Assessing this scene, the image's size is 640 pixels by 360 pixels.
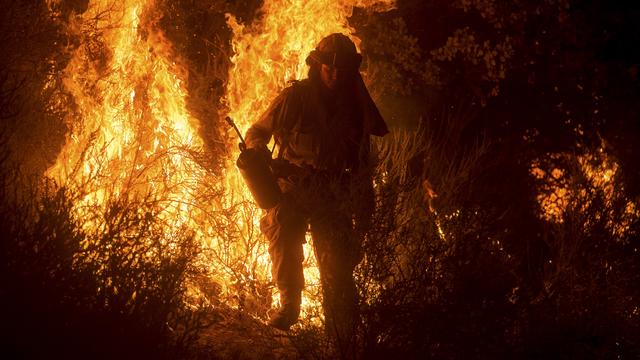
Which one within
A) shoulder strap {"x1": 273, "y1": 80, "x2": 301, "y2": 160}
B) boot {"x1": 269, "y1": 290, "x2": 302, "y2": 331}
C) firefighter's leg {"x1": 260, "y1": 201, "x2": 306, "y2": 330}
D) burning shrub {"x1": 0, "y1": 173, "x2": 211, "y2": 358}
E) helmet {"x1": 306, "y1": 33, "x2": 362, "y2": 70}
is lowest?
burning shrub {"x1": 0, "y1": 173, "x2": 211, "y2": 358}

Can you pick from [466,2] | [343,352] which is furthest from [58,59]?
[466,2]

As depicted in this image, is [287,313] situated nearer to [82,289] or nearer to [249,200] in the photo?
[249,200]

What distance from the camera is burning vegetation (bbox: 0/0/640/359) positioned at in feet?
13.3

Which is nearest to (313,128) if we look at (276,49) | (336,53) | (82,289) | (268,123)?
(268,123)

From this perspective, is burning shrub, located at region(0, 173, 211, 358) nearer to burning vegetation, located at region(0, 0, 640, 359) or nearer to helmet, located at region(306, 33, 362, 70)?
burning vegetation, located at region(0, 0, 640, 359)

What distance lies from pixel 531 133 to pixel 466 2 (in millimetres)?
2244

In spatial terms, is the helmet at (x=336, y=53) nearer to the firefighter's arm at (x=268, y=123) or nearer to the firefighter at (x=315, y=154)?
the firefighter at (x=315, y=154)

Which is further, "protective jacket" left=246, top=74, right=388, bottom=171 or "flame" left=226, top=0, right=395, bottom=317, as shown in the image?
"flame" left=226, top=0, right=395, bottom=317

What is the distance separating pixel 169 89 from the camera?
6.13m

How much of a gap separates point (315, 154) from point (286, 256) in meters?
0.66

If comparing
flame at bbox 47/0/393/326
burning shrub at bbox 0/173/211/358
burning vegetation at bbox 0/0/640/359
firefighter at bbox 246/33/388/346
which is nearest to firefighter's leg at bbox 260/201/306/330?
firefighter at bbox 246/33/388/346

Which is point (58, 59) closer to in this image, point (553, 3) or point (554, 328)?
point (554, 328)

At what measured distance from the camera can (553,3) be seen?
26.1 ft

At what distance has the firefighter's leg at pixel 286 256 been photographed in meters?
4.89
